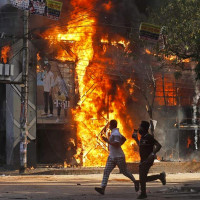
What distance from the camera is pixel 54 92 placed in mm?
30000

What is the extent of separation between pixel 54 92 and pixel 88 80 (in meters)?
2.83

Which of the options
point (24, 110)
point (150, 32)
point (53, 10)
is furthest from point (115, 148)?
point (24, 110)

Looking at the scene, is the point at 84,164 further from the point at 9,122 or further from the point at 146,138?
the point at 146,138

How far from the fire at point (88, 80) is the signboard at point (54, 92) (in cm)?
84

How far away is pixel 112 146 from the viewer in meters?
14.0

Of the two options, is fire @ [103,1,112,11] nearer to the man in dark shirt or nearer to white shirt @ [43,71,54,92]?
white shirt @ [43,71,54,92]

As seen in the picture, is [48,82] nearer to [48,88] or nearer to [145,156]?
[48,88]

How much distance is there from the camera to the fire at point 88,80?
31.5m

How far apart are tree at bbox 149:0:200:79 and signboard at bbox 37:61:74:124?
5828 millimetres

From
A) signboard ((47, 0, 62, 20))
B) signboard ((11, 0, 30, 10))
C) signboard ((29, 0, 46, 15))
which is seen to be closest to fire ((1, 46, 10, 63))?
signboard ((11, 0, 30, 10))

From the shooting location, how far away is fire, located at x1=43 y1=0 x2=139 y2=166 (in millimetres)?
31516

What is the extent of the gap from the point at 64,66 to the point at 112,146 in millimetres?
17204

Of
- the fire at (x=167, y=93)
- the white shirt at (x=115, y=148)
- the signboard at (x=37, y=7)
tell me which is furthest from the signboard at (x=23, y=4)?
the white shirt at (x=115, y=148)

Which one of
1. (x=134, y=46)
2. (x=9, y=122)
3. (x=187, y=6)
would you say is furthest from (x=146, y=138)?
(x=134, y=46)
